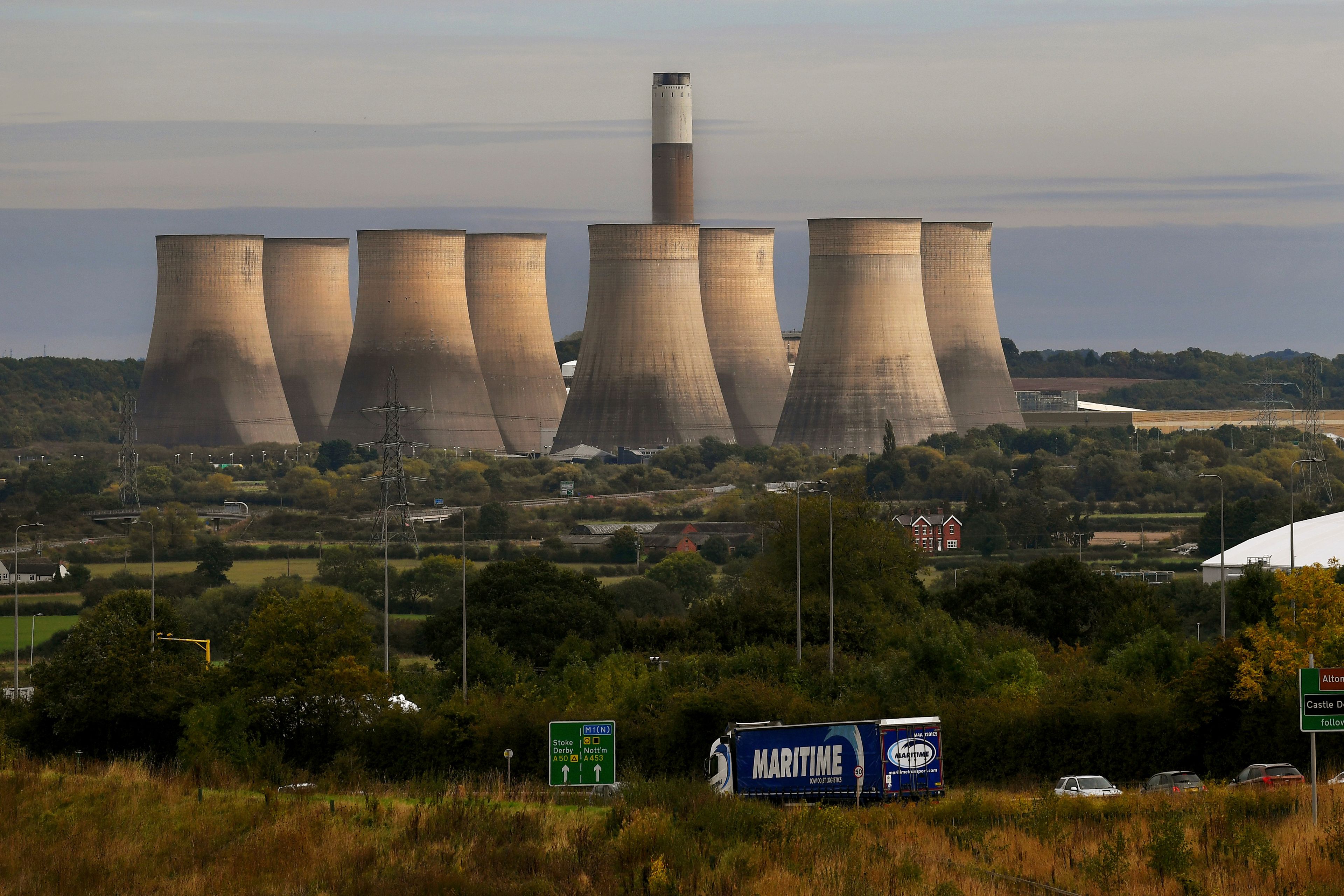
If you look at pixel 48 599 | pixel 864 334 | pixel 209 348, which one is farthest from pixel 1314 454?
pixel 48 599

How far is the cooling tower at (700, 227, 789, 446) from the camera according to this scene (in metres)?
57.8

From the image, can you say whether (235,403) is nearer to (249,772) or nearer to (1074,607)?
(1074,607)

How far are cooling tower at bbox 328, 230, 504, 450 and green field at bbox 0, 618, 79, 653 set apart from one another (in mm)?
23160

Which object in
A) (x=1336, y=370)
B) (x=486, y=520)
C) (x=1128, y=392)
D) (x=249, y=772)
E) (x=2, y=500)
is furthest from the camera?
(x=1336, y=370)

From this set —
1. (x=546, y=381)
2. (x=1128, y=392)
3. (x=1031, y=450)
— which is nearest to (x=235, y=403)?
(x=546, y=381)

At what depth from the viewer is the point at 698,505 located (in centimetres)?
5156

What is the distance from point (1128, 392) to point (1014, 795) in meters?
90.6

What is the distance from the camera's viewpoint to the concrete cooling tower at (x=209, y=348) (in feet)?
186

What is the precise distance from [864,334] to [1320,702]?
43264 millimetres

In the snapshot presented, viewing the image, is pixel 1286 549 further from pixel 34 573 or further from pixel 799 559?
pixel 34 573

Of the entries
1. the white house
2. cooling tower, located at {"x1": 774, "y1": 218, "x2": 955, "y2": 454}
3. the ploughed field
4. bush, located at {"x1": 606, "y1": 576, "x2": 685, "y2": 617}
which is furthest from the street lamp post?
cooling tower, located at {"x1": 774, "y1": 218, "x2": 955, "y2": 454}

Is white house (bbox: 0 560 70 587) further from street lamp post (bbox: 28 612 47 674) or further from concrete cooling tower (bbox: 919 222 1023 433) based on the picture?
concrete cooling tower (bbox: 919 222 1023 433)

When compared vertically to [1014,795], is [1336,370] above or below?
above

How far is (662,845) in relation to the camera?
9773 millimetres
